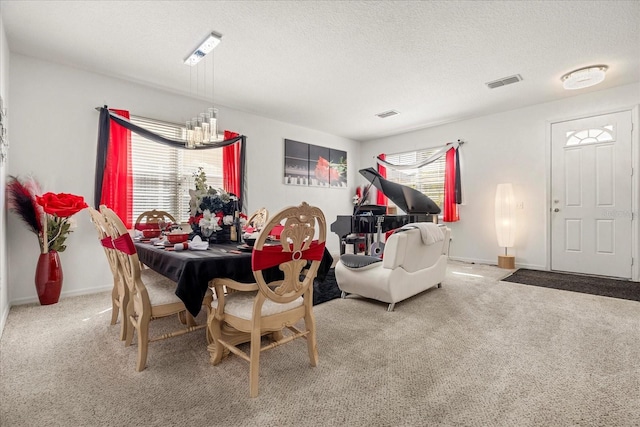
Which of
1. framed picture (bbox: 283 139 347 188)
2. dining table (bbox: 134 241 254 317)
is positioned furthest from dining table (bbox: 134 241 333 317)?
framed picture (bbox: 283 139 347 188)

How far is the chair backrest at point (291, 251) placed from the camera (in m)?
1.51

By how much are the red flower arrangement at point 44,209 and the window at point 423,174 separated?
18.2ft

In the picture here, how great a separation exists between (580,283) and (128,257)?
5094 millimetres

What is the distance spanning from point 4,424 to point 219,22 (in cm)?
306

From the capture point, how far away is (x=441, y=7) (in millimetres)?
2533

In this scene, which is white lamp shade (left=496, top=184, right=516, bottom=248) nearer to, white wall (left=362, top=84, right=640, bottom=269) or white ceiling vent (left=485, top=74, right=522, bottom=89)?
white wall (left=362, top=84, right=640, bottom=269)

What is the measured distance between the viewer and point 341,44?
3086 mm

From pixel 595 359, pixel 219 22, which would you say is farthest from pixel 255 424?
pixel 219 22

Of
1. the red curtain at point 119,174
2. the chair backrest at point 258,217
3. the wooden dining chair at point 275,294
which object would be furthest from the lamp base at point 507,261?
the red curtain at point 119,174

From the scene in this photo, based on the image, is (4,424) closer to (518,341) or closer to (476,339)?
(476,339)

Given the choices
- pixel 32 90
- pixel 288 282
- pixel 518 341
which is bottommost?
pixel 518 341

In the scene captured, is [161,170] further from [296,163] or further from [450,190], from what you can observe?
[450,190]

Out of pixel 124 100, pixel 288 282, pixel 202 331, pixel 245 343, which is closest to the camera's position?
pixel 288 282

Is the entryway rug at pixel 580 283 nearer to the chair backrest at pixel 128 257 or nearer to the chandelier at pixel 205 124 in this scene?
the chandelier at pixel 205 124
